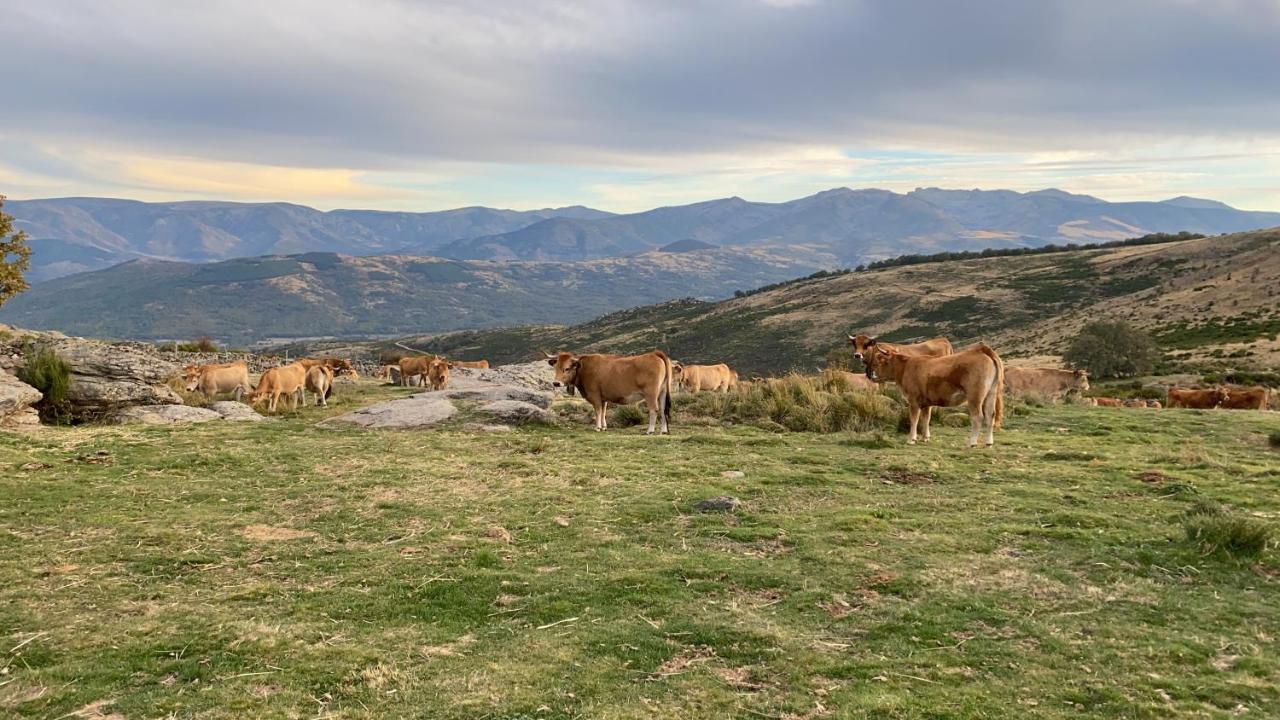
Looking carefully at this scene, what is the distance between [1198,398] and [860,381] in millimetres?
12366

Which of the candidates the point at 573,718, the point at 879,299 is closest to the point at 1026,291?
the point at 879,299

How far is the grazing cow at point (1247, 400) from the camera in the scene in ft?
77.4

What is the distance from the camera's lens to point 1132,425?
1631 centimetres

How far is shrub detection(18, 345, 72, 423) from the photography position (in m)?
15.9

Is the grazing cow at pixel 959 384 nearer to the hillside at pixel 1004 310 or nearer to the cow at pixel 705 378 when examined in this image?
the cow at pixel 705 378

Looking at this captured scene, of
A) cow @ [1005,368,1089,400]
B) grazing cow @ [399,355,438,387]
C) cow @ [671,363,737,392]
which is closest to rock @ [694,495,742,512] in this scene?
cow @ [671,363,737,392]

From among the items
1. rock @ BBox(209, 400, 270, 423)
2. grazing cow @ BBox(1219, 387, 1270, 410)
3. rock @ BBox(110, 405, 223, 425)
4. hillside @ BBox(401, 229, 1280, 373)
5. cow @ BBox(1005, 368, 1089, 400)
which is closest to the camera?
rock @ BBox(110, 405, 223, 425)

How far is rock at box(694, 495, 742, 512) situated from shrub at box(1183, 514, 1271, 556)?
16.1 feet

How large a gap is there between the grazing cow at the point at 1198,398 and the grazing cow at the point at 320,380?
28.4 metres

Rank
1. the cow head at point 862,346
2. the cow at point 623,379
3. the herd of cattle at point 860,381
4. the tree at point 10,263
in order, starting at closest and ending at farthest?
the herd of cattle at point 860,381 < the cow at point 623,379 < the cow head at point 862,346 < the tree at point 10,263

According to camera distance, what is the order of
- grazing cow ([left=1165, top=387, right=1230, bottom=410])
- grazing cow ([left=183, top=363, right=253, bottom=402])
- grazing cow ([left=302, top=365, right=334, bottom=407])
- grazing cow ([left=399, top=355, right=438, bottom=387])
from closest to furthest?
grazing cow ([left=183, top=363, right=253, bottom=402])
grazing cow ([left=302, top=365, right=334, bottom=407])
grazing cow ([left=1165, top=387, right=1230, bottom=410])
grazing cow ([left=399, top=355, right=438, bottom=387])

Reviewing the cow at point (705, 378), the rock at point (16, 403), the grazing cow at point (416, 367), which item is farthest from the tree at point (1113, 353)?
the rock at point (16, 403)

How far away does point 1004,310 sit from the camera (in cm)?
10688

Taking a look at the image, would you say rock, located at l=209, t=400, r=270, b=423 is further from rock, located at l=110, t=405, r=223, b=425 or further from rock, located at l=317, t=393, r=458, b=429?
rock, located at l=317, t=393, r=458, b=429
